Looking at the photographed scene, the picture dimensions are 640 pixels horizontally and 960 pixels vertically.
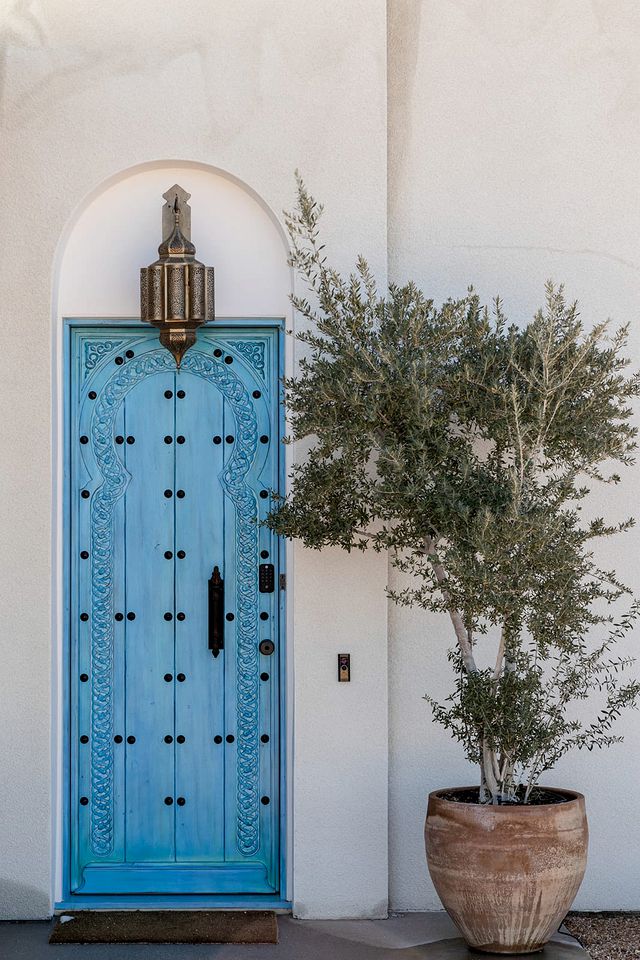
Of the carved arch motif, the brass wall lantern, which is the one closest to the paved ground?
the carved arch motif

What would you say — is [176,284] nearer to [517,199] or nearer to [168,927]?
[517,199]

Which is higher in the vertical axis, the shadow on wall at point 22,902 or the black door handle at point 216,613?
the black door handle at point 216,613

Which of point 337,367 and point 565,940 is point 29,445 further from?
point 565,940

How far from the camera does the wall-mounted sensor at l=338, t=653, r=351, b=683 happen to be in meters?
5.54

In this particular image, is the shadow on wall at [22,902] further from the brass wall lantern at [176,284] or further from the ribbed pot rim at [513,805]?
the brass wall lantern at [176,284]

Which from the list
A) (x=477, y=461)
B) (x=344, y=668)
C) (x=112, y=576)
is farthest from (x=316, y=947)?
(x=477, y=461)

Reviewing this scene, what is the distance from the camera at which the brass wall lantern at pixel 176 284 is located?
5.50m

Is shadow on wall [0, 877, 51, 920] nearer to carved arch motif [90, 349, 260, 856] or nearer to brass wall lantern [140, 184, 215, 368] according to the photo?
carved arch motif [90, 349, 260, 856]

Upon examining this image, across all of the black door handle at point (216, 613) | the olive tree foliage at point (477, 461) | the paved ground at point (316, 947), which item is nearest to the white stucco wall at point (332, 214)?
the paved ground at point (316, 947)

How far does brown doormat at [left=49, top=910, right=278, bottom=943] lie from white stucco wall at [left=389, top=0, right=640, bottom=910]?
76 centimetres

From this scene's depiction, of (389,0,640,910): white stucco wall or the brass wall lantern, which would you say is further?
(389,0,640,910): white stucco wall

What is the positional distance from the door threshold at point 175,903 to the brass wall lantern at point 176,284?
2.75m

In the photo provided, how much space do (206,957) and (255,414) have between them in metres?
2.58

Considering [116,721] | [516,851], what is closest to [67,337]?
[116,721]
